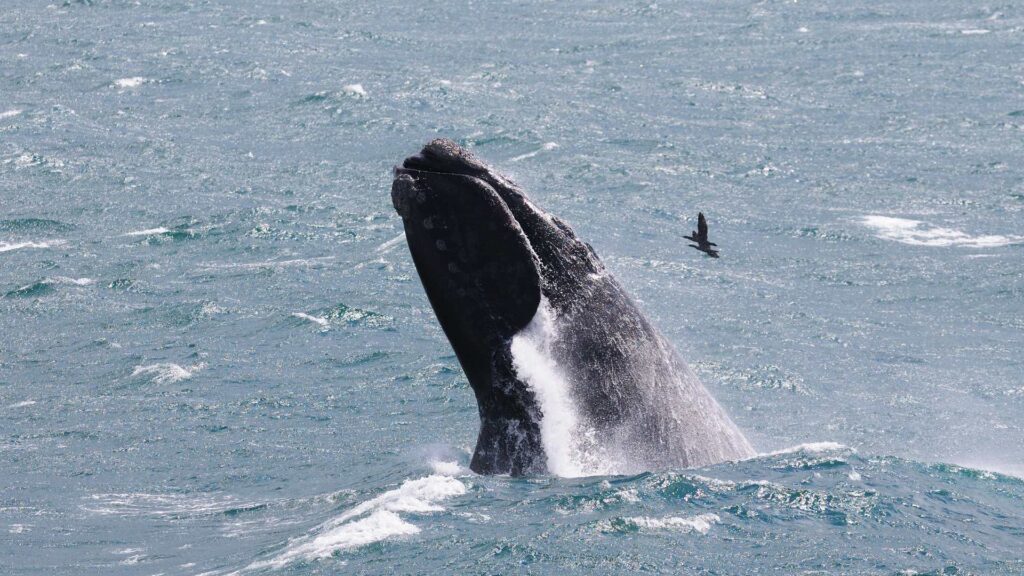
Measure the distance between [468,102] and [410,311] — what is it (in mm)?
23347

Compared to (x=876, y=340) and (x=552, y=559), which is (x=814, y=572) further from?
(x=876, y=340)

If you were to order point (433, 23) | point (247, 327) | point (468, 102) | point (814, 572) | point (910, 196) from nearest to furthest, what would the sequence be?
point (814, 572), point (247, 327), point (910, 196), point (468, 102), point (433, 23)

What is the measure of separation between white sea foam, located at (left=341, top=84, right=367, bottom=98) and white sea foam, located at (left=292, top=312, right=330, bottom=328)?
79.2ft

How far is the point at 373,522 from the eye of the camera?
1292cm

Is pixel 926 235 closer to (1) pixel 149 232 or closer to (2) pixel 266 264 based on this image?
(2) pixel 266 264

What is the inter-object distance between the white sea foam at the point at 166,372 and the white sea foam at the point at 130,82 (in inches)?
1196

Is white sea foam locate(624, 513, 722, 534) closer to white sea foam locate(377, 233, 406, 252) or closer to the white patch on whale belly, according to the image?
the white patch on whale belly

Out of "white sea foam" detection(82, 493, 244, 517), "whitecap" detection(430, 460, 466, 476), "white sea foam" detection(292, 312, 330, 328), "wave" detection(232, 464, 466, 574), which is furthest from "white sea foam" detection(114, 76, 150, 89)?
"wave" detection(232, 464, 466, 574)

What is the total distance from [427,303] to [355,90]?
24885mm

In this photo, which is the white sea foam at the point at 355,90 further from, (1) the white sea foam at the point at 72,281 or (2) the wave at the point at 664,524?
(2) the wave at the point at 664,524

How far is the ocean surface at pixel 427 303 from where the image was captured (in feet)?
42.4

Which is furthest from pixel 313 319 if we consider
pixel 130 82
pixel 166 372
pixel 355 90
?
pixel 130 82

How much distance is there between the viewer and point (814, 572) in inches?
452

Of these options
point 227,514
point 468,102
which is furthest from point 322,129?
point 227,514
